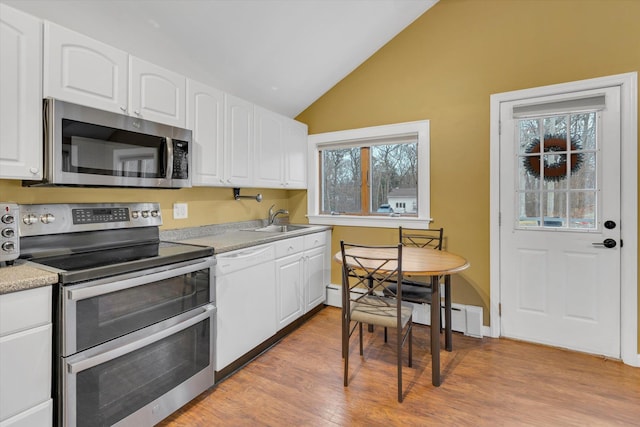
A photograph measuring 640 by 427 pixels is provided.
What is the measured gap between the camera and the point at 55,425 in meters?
Result: 1.34

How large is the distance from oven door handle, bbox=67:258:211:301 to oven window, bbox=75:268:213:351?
0.12 feet

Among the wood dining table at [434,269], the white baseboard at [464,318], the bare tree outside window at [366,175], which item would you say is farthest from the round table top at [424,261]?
the bare tree outside window at [366,175]

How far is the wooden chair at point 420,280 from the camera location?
8.12 feet

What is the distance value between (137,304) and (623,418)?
275 centimetres

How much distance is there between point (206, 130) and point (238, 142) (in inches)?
13.6

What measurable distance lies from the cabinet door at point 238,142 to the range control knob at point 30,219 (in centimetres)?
121

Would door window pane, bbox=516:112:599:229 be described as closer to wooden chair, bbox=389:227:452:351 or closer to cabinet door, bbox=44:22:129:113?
wooden chair, bbox=389:227:452:351

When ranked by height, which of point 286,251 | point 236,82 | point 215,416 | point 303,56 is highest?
point 303,56

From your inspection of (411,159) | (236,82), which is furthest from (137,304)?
(411,159)

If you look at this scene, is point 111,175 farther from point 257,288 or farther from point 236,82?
point 236,82

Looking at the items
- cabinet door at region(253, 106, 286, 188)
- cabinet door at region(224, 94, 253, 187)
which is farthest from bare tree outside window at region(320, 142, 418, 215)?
cabinet door at region(224, 94, 253, 187)

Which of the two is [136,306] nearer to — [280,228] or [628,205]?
[280,228]

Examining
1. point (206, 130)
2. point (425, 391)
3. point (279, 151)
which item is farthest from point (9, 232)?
point (425, 391)

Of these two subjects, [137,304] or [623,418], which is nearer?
[137,304]
